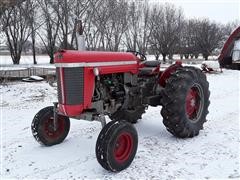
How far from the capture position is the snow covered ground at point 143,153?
14.1 ft

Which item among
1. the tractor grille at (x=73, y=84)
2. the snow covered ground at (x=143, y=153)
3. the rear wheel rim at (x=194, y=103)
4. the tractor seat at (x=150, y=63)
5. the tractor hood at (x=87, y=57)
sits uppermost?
the tractor hood at (x=87, y=57)

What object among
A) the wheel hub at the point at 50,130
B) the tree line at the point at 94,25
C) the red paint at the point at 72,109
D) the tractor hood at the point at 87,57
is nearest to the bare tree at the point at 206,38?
the tree line at the point at 94,25

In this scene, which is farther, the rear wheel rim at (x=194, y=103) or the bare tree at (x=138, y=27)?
the bare tree at (x=138, y=27)

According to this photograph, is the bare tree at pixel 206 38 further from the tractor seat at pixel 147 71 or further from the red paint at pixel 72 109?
the red paint at pixel 72 109

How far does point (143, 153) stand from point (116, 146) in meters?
0.77

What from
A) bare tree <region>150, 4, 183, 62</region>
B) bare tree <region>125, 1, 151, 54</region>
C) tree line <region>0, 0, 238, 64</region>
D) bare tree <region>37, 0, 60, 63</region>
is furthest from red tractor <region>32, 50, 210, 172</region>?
bare tree <region>150, 4, 183, 62</region>

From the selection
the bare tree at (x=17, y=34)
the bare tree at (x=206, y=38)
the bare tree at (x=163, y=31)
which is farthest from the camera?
the bare tree at (x=206, y=38)

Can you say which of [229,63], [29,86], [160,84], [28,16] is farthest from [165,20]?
[160,84]

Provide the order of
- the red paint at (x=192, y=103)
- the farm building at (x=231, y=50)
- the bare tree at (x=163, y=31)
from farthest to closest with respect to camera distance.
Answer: the bare tree at (x=163, y=31)
the farm building at (x=231, y=50)
the red paint at (x=192, y=103)

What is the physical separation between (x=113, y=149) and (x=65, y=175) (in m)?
0.75

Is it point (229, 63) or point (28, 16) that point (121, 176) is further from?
point (28, 16)

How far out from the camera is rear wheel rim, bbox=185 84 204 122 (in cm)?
595

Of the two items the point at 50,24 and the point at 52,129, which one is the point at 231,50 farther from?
the point at 50,24

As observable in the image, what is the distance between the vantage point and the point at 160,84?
6020 millimetres
